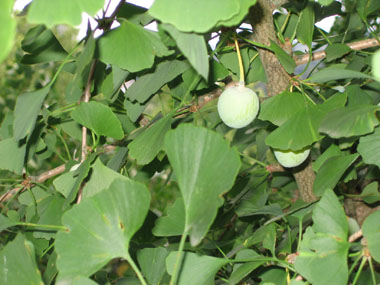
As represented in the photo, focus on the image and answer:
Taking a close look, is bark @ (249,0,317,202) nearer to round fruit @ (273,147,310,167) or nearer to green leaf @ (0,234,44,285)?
round fruit @ (273,147,310,167)

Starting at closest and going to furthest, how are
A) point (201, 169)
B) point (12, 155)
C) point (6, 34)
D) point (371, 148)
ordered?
point (6, 34)
point (201, 169)
point (371, 148)
point (12, 155)

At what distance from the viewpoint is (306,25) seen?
538 mm

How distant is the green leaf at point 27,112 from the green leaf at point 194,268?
199mm

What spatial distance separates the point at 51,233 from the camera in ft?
1.87

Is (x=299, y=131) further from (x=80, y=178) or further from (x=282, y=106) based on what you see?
(x=80, y=178)

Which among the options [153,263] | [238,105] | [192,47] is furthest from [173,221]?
[192,47]

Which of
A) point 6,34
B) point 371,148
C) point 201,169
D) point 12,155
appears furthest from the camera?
point 12,155

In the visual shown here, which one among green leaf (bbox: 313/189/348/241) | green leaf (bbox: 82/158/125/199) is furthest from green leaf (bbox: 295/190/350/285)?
green leaf (bbox: 82/158/125/199)

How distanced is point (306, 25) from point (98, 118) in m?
0.29

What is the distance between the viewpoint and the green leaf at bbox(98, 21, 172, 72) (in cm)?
41

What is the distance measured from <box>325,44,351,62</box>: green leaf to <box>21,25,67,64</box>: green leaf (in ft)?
1.19

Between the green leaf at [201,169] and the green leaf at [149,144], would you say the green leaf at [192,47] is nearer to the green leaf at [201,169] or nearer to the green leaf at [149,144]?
the green leaf at [201,169]

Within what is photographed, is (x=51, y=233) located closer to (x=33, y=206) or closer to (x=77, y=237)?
(x=33, y=206)

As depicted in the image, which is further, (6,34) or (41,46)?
(41,46)
